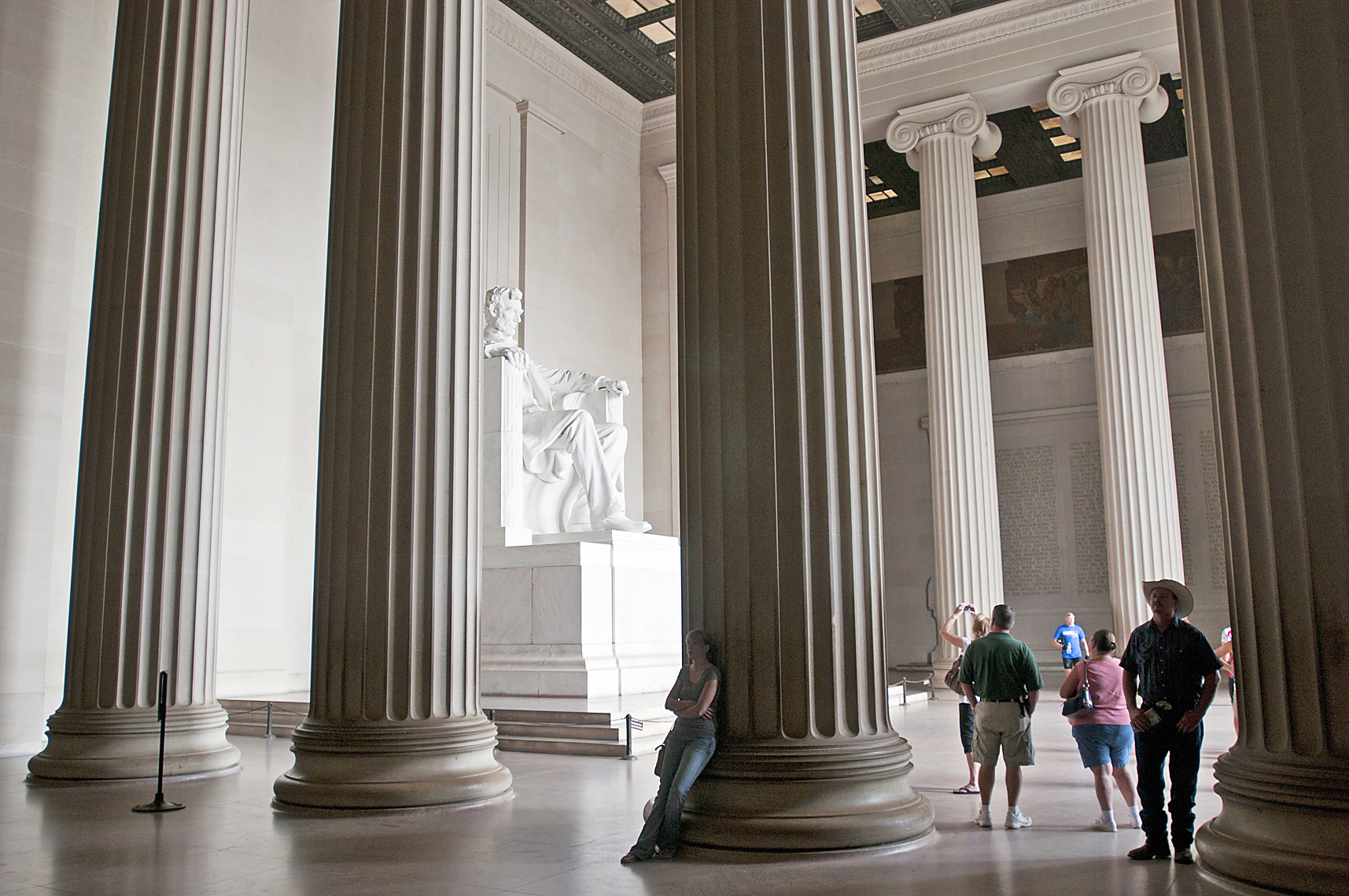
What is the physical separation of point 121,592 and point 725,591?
5458 mm

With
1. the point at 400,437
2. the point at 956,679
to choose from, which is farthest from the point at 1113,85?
the point at 400,437

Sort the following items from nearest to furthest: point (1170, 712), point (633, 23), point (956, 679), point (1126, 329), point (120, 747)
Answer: point (1170, 712), point (956, 679), point (120, 747), point (1126, 329), point (633, 23)

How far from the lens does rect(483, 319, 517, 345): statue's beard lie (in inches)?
503

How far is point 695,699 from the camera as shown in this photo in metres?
5.25

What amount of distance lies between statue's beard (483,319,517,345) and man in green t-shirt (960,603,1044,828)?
7911 millimetres

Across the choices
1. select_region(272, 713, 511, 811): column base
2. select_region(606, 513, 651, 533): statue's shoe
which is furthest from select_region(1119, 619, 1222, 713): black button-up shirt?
select_region(606, 513, 651, 533): statue's shoe

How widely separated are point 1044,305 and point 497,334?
574 inches

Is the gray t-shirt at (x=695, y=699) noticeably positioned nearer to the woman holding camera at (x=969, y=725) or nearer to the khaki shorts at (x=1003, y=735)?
the khaki shorts at (x=1003, y=735)

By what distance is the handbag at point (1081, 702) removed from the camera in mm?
5785

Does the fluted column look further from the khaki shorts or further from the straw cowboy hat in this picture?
the straw cowboy hat

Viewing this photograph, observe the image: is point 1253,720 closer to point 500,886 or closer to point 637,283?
point 500,886

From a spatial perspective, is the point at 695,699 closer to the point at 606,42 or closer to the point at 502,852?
the point at 502,852

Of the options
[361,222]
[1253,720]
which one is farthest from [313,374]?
[1253,720]

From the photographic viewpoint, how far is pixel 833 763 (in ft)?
16.5
